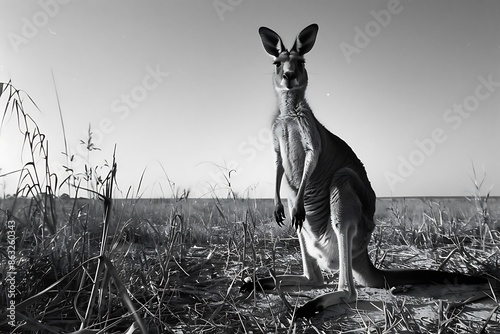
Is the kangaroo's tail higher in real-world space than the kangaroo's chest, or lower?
lower

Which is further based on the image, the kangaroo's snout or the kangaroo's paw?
the kangaroo's snout

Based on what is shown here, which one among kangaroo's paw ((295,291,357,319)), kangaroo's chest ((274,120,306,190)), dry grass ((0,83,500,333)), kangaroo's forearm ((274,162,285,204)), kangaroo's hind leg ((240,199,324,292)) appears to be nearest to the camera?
dry grass ((0,83,500,333))

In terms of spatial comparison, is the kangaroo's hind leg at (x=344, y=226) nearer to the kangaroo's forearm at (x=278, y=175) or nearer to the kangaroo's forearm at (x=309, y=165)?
the kangaroo's forearm at (x=309, y=165)

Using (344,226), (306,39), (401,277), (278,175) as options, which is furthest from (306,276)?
(306,39)

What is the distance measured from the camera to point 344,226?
6.42ft

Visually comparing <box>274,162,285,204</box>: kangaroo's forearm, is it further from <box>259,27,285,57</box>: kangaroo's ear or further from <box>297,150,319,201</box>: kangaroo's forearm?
<box>259,27,285,57</box>: kangaroo's ear

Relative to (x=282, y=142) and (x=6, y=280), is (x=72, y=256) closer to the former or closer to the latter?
(x=6, y=280)

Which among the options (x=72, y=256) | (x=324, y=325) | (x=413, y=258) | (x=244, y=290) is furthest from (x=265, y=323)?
(x=413, y=258)

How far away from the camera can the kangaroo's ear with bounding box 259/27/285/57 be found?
2322mm

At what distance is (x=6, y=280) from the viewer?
1.42 metres

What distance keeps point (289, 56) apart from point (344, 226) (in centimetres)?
113

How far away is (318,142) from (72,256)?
1520 mm

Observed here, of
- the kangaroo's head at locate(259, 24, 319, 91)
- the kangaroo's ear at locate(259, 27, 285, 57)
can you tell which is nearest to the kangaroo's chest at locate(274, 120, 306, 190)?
the kangaroo's head at locate(259, 24, 319, 91)

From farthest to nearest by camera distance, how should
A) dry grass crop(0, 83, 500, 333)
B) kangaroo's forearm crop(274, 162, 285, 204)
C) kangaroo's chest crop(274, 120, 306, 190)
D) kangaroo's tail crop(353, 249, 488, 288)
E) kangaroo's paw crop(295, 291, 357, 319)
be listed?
kangaroo's forearm crop(274, 162, 285, 204)
kangaroo's chest crop(274, 120, 306, 190)
kangaroo's tail crop(353, 249, 488, 288)
kangaroo's paw crop(295, 291, 357, 319)
dry grass crop(0, 83, 500, 333)
